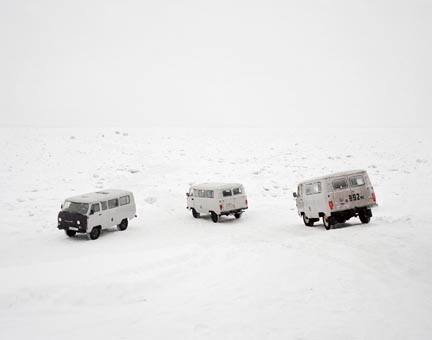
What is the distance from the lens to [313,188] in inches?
765

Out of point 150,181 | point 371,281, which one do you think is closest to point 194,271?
point 371,281

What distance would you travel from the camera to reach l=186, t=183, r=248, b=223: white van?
2327cm

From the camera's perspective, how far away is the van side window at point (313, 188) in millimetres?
18844

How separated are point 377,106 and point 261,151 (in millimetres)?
105879

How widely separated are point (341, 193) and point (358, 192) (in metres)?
0.96

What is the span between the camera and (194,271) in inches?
498

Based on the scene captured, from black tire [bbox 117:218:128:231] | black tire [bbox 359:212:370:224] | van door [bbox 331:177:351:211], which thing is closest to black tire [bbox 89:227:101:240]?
black tire [bbox 117:218:128:231]

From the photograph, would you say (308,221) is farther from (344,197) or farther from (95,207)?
(95,207)

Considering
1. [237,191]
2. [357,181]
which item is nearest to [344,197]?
[357,181]

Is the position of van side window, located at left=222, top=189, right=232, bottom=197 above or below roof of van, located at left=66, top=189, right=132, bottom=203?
below

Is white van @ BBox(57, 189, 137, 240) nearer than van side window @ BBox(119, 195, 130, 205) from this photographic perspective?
Yes

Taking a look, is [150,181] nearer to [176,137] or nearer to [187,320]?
[176,137]

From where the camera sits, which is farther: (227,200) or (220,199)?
(227,200)

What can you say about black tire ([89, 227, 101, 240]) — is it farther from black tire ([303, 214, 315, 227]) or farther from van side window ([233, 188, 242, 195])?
black tire ([303, 214, 315, 227])
